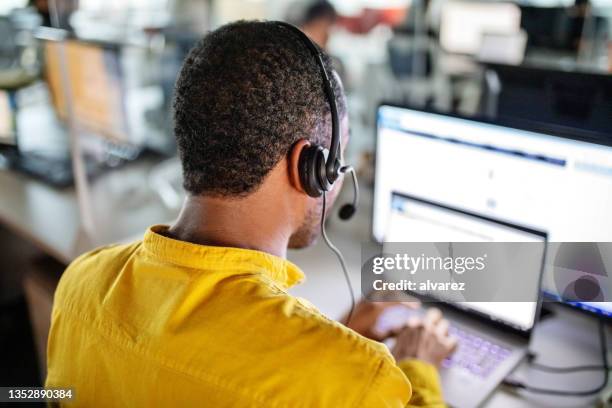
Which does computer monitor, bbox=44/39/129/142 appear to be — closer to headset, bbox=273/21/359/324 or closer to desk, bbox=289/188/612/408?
desk, bbox=289/188/612/408

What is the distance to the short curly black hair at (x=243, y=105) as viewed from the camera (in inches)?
26.7

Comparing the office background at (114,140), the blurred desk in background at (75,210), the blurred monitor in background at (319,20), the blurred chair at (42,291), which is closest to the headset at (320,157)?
the office background at (114,140)

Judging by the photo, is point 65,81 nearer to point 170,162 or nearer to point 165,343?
point 170,162

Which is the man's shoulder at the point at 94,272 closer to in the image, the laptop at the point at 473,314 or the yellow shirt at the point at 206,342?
the yellow shirt at the point at 206,342

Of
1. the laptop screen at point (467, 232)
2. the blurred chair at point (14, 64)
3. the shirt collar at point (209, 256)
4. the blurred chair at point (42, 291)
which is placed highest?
the blurred chair at point (14, 64)

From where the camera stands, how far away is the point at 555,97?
128 centimetres

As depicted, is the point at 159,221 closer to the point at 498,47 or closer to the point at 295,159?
the point at 295,159

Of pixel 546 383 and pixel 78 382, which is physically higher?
pixel 78 382

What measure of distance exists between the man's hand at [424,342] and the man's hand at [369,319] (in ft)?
0.17

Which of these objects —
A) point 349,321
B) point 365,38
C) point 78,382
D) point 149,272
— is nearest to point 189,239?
point 149,272

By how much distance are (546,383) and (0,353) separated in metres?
1.98

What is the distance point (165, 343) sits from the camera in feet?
2.03

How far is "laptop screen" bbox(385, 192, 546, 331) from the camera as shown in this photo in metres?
0.94

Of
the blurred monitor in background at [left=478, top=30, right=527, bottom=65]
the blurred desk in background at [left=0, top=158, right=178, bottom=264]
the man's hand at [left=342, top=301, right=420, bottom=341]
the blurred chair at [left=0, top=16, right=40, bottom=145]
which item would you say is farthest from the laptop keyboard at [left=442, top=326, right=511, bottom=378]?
the blurred chair at [left=0, top=16, right=40, bottom=145]
